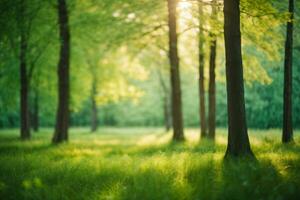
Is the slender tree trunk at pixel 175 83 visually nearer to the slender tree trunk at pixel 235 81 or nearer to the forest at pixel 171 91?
the forest at pixel 171 91

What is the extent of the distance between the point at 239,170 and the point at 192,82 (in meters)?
44.5

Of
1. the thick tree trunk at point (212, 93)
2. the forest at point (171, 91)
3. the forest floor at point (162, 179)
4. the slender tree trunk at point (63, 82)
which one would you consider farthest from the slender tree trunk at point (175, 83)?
the forest floor at point (162, 179)

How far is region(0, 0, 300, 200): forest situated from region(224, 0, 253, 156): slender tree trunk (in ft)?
0.09

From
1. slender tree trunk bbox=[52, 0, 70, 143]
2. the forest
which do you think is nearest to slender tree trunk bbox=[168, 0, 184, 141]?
the forest

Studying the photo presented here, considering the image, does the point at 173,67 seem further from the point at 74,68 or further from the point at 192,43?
the point at 74,68

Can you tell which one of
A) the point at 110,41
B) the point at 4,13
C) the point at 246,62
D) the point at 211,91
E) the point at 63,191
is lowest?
the point at 63,191

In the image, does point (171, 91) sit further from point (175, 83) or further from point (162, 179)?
point (162, 179)

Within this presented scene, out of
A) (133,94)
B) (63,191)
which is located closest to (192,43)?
(63,191)

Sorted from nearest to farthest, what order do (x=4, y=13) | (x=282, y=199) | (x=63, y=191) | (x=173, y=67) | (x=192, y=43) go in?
(x=282, y=199) < (x=63, y=191) < (x=4, y=13) < (x=173, y=67) < (x=192, y=43)

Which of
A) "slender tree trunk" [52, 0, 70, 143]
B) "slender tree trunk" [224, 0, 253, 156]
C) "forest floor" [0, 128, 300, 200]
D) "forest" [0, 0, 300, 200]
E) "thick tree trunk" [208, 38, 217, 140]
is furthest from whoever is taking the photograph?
"slender tree trunk" [52, 0, 70, 143]

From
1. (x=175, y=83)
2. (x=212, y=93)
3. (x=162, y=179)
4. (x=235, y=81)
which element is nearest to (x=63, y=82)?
(x=175, y=83)

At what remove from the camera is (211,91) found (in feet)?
53.4

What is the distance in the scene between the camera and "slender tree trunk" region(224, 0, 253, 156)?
845 cm

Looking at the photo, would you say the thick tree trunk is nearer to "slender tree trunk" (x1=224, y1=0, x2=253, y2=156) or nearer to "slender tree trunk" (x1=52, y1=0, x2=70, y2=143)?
"slender tree trunk" (x1=224, y1=0, x2=253, y2=156)
